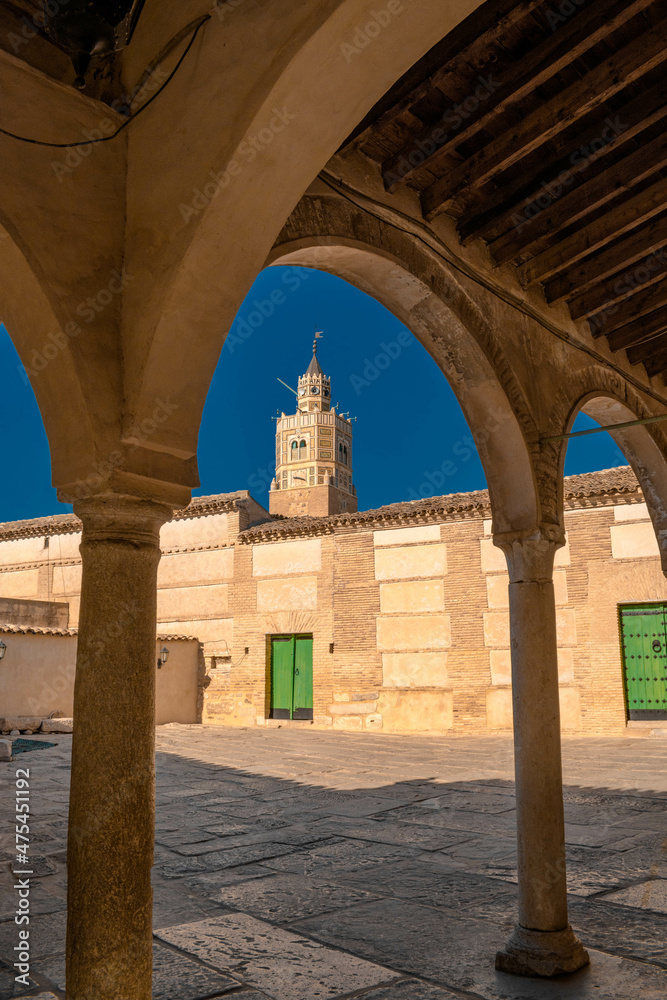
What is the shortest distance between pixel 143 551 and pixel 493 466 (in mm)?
2751

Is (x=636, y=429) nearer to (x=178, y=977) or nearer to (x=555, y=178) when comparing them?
(x=555, y=178)

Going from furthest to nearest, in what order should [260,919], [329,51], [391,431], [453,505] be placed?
[391,431], [453,505], [260,919], [329,51]

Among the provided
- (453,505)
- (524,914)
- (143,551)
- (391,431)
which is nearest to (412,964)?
(524,914)

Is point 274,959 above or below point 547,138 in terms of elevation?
below

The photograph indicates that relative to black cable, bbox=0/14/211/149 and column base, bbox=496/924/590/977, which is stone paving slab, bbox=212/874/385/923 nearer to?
column base, bbox=496/924/590/977

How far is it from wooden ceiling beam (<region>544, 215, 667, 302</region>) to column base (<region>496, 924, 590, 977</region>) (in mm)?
3908

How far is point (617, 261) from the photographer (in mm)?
5223

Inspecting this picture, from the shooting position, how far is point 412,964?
12.9ft

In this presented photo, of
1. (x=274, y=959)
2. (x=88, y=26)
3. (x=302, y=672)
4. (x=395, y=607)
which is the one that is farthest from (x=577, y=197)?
(x=302, y=672)

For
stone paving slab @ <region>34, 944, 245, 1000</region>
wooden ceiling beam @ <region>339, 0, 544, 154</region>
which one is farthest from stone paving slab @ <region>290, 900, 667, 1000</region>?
wooden ceiling beam @ <region>339, 0, 544, 154</region>

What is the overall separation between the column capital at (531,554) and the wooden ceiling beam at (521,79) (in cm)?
211

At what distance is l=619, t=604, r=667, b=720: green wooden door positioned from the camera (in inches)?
562

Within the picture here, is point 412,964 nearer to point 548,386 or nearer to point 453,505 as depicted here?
point 548,386

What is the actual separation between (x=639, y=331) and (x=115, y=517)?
16.1 ft
